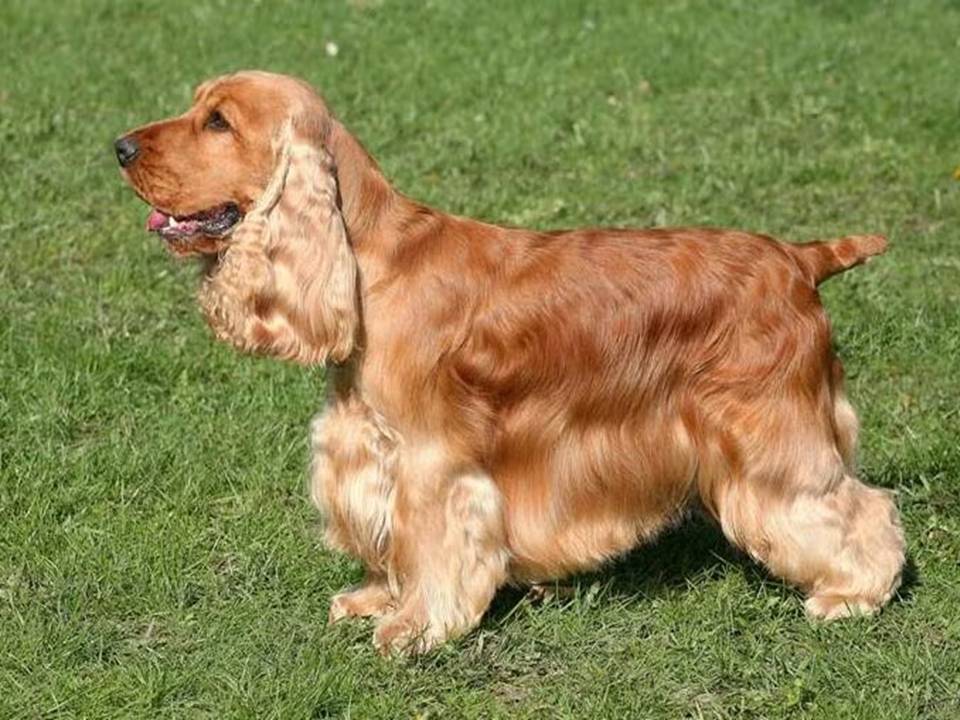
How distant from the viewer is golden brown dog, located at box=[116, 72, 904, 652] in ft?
16.2

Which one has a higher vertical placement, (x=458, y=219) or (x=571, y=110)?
(x=458, y=219)

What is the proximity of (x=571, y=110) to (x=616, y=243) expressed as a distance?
599cm

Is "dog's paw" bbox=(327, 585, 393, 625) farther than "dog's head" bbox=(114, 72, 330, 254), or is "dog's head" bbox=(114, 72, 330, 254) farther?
"dog's paw" bbox=(327, 585, 393, 625)

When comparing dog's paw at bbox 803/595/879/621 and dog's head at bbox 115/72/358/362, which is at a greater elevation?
dog's head at bbox 115/72/358/362

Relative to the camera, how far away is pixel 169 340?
7.46 meters

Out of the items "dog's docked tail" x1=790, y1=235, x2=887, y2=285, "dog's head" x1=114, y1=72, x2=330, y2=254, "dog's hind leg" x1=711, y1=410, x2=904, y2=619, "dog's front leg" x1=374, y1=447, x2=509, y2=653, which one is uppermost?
"dog's head" x1=114, y1=72, x2=330, y2=254

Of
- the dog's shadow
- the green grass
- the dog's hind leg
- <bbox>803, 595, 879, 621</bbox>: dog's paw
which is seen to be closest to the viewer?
the green grass

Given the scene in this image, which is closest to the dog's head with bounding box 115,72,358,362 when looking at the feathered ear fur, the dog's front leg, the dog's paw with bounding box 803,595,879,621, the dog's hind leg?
the feathered ear fur

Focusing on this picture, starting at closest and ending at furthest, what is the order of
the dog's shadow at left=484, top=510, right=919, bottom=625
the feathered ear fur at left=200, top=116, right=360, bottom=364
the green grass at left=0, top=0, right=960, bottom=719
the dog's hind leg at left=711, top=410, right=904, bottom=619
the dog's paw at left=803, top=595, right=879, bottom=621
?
the feathered ear fur at left=200, top=116, right=360, bottom=364 → the green grass at left=0, top=0, right=960, bottom=719 → the dog's hind leg at left=711, top=410, right=904, bottom=619 → the dog's paw at left=803, top=595, right=879, bottom=621 → the dog's shadow at left=484, top=510, right=919, bottom=625

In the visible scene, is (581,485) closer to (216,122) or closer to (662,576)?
(662,576)

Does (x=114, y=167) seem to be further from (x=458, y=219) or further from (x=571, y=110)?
(x=458, y=219)

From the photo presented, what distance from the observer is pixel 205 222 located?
5031mm

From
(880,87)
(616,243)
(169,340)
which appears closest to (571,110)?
(880,87)

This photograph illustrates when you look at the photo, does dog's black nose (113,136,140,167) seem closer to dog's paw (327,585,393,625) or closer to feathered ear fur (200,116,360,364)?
feathered ear fur (200,116,360,364)
